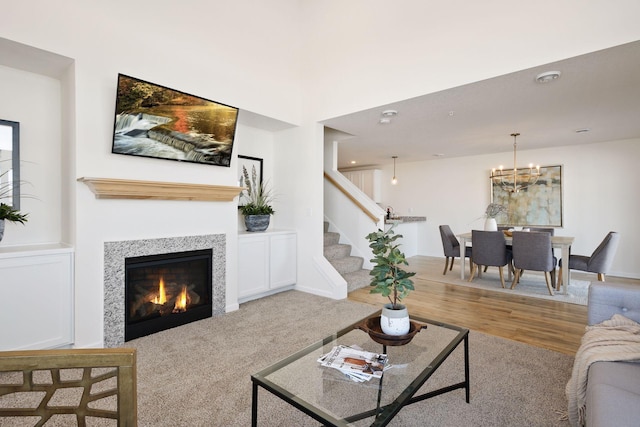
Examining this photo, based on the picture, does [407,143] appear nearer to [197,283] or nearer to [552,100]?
[552,100]

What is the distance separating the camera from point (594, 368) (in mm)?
1507

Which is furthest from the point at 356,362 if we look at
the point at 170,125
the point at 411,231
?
the point at 411,231

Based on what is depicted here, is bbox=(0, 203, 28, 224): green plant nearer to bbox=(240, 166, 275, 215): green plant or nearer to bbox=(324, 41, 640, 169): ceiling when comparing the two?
bbox=(240, 166, 275, 215): green plant

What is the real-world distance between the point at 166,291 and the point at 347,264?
2703 millimetres

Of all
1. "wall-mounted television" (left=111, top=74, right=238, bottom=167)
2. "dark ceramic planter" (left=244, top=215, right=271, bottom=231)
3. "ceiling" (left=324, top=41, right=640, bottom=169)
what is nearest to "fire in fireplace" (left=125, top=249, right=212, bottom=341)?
"dark ceramic planter" (left=244, top=215, right=271, bottom=231)

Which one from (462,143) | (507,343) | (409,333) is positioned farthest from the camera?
(462,143)

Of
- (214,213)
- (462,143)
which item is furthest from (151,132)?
(462,143)

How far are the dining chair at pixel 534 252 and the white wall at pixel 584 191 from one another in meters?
2.07

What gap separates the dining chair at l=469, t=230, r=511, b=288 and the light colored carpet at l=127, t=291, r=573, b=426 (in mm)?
2095

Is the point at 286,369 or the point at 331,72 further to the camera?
the point at 331,72

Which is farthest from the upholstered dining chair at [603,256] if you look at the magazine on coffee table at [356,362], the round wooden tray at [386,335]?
the magazine on coffee table at [356,362]

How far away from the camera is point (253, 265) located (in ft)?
13.0

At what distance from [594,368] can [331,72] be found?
12.3ft

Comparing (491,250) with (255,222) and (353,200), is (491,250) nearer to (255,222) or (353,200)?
(353,200)
